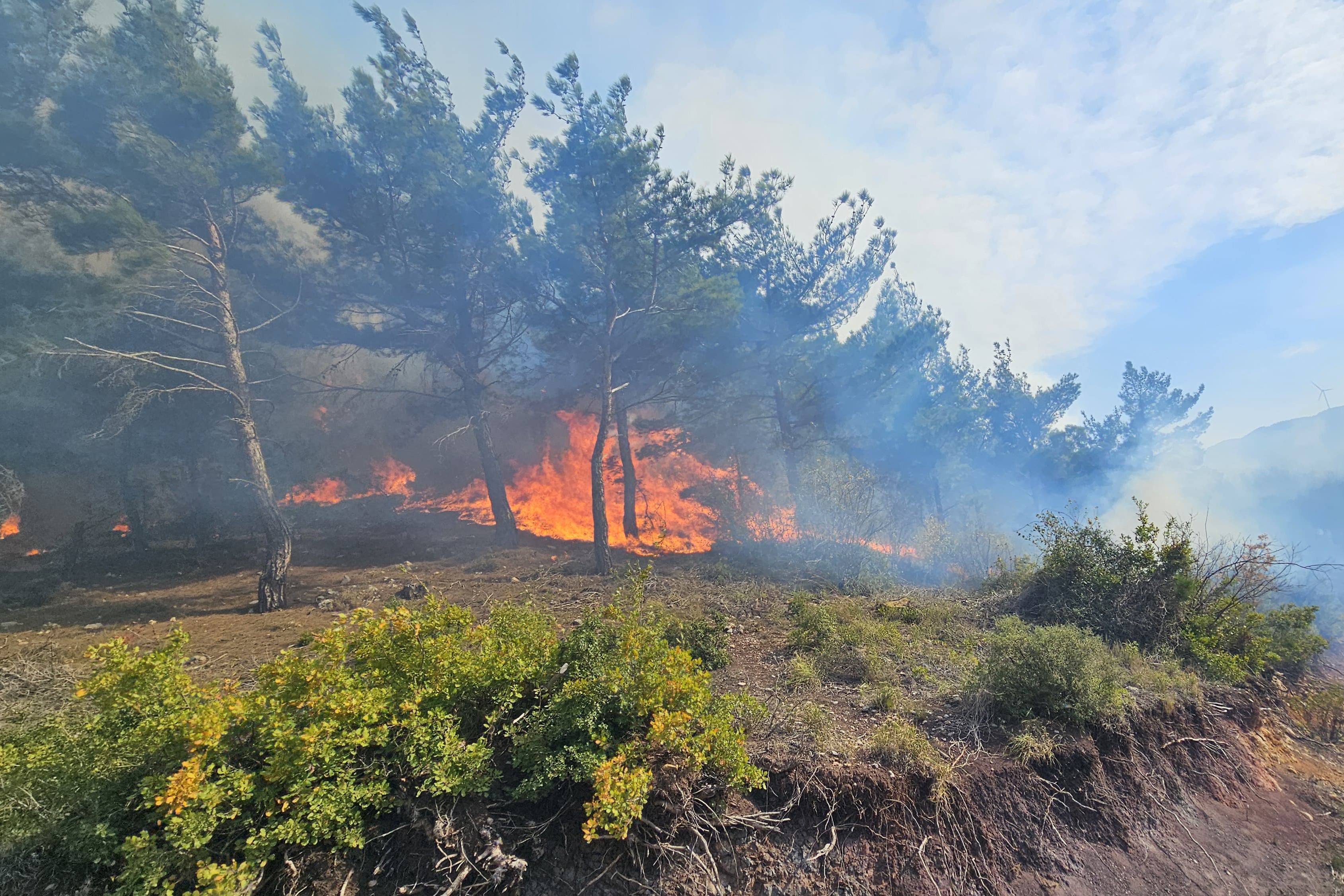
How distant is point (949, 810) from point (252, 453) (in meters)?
13.7

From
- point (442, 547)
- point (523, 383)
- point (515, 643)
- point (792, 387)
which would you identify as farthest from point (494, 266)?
point (515, 643)

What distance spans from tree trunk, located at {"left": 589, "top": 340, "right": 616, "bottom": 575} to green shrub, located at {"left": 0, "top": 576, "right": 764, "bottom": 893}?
9461 mm

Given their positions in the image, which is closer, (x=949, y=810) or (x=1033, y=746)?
(x=949, y=810)

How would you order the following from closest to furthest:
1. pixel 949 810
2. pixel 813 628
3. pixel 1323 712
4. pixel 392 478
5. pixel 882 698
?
1. pixel 949 810
2. pixel 882 698
3. pixel 1323 712
4. pixel 813 628
5. pixel 392 478

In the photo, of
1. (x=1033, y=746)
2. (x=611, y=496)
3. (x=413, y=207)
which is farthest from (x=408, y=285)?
(x=1033, y=746)

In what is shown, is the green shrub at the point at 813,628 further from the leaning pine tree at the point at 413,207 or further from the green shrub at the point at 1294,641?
the leaning pine tree at the point at 413,207

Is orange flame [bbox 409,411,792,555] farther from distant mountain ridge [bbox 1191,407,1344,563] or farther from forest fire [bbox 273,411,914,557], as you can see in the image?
distant mountain ridge [bbox 1191,407,1344,563]

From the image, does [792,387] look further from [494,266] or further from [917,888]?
[917,888]

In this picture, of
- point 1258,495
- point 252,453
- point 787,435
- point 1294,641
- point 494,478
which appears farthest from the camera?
point 1258,495

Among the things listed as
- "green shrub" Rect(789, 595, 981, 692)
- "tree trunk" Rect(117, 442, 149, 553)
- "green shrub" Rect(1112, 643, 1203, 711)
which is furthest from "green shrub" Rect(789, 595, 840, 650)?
"tree trunk" Rect(117, 442, 149, 553)

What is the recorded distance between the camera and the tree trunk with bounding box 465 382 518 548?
1714 centimetres

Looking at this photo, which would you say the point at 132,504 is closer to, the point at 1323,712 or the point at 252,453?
the point at 252,453

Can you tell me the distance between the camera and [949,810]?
16.0 feet

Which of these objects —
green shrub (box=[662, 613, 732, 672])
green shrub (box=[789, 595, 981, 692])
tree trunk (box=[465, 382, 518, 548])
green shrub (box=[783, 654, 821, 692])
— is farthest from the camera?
tree trunk (box=[465, 382, 518, 548])
